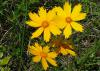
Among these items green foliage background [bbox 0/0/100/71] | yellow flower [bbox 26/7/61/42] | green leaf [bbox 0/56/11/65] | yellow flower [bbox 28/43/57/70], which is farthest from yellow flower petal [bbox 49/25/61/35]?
green leaf [bbox 0/56/11/65]

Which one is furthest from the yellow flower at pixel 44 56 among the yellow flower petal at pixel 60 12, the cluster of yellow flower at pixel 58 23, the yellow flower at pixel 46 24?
the yellow flower petal at pixel 60 12

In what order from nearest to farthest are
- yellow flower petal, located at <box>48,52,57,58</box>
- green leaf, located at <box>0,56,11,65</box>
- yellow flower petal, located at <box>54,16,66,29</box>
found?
yellow flower petal, located at <box>54,16,66,29</box> → yellow flower petal, located at <box>48,52,57,58</box> → green leaf, located at <box>0,56,11,65</box>

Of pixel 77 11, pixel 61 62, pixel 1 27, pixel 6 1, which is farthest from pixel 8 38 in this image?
pixel 77 11

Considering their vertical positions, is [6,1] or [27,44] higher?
[6,1]

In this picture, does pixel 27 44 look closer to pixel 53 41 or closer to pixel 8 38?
pixel 8 38

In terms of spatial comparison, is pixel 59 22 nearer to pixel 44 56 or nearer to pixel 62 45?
pixel 62 45

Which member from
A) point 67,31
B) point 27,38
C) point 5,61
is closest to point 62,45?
point 67,31

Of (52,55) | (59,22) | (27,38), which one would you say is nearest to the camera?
(59,22)

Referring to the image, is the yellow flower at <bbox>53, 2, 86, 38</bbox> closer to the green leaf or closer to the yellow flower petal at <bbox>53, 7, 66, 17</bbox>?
the yellow flower petal at <bbox>53, 7, 66, 17</bbox>
